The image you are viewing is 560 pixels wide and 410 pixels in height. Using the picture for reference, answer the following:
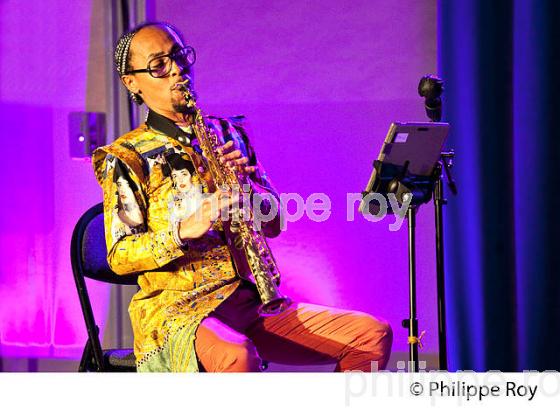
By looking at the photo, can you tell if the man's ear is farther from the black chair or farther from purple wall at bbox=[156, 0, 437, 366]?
purple wall at bbox=[156, 0, 437, 366]

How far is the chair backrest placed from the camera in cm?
265

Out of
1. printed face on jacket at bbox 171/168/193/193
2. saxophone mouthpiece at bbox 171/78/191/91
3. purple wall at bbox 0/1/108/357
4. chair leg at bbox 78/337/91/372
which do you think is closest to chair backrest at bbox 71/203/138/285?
chair leg at bbox 78/337/91/372

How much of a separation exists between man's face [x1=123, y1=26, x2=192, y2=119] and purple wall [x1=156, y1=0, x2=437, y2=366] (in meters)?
1.69

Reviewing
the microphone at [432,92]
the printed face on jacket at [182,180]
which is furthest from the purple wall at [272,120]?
the printed face on jacket at [182,180]

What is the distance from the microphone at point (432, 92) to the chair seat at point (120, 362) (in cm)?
118

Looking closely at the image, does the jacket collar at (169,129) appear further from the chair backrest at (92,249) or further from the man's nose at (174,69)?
the chair backrest at (92,249)

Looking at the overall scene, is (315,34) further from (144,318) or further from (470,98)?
(144,318)

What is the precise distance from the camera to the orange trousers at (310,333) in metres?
2.32

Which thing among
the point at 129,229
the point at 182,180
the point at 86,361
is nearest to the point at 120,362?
the point at 86,361

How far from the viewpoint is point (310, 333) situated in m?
2.34

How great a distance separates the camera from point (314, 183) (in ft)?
13.5

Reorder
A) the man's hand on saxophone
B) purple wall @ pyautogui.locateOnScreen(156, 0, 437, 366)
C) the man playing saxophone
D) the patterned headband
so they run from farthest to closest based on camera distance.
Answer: purple wall @ pyautogui.locateOnScreen(156, 0, 437, 366)
the patterned headband
the man's hand on saxophone
the man playing saxophone

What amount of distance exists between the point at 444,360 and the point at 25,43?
9.24 ft
